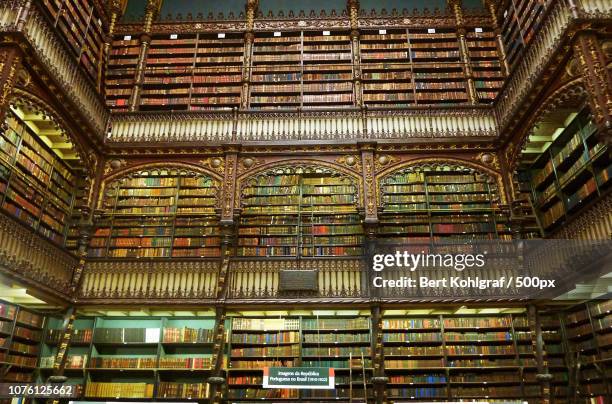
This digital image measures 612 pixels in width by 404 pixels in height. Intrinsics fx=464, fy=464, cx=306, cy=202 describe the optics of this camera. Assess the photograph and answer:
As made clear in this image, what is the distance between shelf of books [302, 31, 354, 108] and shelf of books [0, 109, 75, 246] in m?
4.15

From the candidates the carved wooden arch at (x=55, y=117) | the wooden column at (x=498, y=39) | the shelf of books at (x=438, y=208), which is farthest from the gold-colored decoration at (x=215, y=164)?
the wooden column at (x=498, y=39)

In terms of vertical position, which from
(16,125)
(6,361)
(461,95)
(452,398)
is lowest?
(452,398)

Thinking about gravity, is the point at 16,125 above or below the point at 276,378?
above

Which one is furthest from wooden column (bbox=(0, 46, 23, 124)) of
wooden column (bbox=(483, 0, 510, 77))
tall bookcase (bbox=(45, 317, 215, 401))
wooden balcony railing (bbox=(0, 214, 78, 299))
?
wooden column (bbox=(483, 0, 510, 77))

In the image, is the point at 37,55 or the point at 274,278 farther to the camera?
the point at 274,278

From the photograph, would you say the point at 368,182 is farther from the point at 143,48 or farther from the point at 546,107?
the point at 143,48

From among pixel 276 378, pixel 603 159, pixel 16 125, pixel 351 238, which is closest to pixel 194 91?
pixel 16 125

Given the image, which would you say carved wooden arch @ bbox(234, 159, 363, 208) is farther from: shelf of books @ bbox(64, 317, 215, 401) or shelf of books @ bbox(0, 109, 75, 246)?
shelf of books @ bbox(0, 109, 75, 246)

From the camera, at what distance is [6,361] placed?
595 cm

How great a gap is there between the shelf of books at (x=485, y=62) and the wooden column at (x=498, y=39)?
9 cm

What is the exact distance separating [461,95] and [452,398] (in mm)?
4905

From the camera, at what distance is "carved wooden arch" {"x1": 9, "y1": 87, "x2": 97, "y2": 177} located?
5.51 m

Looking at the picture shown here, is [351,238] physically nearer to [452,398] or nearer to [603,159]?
[452,398]

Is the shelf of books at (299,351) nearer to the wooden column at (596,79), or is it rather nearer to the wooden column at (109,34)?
the wooden column at (596,79)
